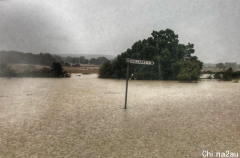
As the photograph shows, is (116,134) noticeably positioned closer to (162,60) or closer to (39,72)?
(162,60)

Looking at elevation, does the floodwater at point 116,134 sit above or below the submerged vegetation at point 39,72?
below

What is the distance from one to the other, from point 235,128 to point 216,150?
84.8 inches

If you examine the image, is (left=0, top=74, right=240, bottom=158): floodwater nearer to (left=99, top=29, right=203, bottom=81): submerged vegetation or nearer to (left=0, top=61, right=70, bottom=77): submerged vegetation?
(left=99, top=29, right=203, bottom=81): submerged vegetation

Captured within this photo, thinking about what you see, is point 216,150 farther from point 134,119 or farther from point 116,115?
point 116,115

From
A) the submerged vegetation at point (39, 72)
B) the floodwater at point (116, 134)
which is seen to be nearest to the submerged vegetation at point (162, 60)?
the submerged vegetation at point (39, 72)

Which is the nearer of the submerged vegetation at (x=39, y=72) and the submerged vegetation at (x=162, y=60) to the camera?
the submerged vegetation at (x=162, y=60)

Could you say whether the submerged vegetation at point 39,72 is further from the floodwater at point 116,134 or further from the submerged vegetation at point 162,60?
the floodwater at point 116,134

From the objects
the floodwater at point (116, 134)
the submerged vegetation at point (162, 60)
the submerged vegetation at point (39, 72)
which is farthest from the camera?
the submerged vegetation at point (39, 72)

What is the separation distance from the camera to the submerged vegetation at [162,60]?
2617cm

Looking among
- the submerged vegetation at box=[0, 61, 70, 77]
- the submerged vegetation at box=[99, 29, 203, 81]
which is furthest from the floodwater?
A: the submerged vegetation at box=[0, 61, 70, 77]

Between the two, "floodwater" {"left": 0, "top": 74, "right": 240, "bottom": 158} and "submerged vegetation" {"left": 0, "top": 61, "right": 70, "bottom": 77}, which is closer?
"floodwater" {"left": 0, "top": 74, "right": 240, "bottom": 158}

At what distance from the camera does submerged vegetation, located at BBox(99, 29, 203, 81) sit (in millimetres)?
26172

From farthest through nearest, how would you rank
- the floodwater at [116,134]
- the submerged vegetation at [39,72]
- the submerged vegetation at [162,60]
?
the submerged vegetation at [39,72] < the submerged vegetation at [162,60] < the floodwater at [116,134]

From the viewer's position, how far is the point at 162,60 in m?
27.3
